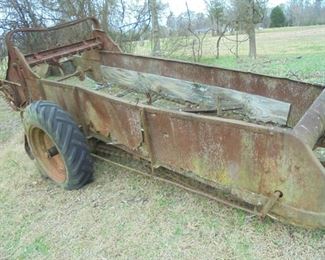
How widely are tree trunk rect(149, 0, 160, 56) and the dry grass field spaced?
750cm

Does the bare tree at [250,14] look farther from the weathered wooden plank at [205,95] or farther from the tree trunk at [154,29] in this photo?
the weathered wooden plank at [205,95]

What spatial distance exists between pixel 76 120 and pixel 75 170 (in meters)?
0.50

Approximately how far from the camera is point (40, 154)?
4004mm

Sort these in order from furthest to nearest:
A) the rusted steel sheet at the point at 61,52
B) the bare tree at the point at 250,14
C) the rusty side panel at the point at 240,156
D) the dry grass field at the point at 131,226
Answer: the bare tree at the point at 250,14 → the rusted steel sheet at the point at 61,52 → the dry grass field at the point at 131,226 → the rusty side panel at the point at 240,156

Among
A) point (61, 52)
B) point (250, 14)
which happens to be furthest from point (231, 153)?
point (250, 14)

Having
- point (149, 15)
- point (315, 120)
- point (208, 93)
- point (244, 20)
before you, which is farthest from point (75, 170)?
point (244, 20)

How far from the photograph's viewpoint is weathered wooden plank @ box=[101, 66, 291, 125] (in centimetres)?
356

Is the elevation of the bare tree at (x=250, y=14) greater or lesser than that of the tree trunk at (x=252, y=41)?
greater

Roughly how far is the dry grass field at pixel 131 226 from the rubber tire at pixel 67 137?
214mm

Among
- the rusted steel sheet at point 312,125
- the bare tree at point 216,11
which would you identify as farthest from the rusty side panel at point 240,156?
the bare tree at point 216,11

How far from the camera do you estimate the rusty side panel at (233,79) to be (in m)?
3.33

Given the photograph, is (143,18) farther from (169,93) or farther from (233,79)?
(233,79)

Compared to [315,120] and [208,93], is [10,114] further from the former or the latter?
[315,120]

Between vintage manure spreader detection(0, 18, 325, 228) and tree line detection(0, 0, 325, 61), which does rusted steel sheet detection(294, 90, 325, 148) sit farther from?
tree line detection(0, 0, 325, 61)
